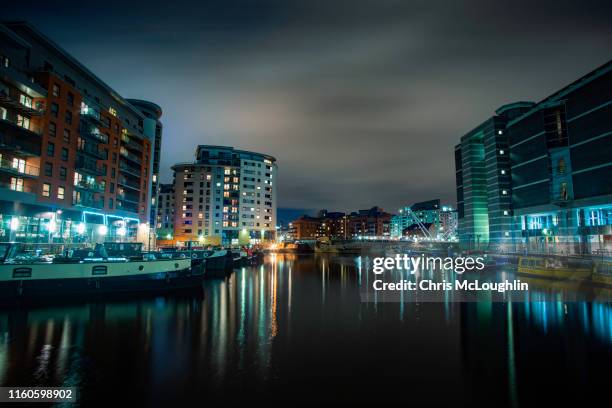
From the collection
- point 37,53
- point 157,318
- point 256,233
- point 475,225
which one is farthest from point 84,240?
point 475,225

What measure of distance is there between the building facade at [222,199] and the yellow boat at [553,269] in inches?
3916

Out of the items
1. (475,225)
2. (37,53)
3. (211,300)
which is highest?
(37,53)

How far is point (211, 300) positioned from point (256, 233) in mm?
104530

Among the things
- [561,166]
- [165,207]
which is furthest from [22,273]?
[165,207]

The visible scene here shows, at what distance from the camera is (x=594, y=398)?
1284 cm

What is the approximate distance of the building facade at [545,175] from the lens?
6581 centimetres

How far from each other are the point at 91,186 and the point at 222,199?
76.1 m

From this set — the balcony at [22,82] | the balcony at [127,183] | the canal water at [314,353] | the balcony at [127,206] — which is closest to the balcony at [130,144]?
the balcony at [127,183]

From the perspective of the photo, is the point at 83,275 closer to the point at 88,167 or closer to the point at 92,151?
the point at 88,167

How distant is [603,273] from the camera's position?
3831 centimetres

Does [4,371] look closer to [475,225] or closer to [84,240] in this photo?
[84,240]

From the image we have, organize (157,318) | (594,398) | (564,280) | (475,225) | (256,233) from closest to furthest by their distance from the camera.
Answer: (594,398) → (157,318) → (564,280) → (475,225) → (256,233)

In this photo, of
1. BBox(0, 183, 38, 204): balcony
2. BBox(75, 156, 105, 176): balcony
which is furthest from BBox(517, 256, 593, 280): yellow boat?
BBox(75, 156, 105, 176): balcony

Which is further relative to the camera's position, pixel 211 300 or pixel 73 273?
pixel 211 300
